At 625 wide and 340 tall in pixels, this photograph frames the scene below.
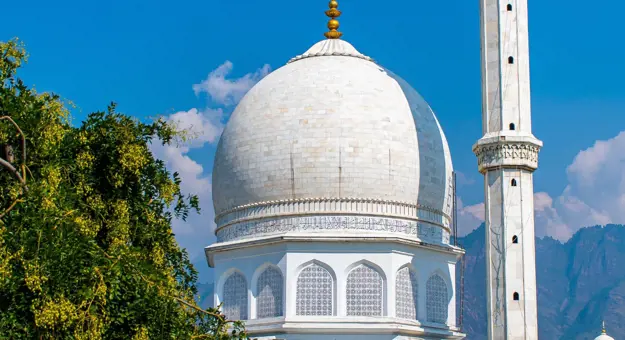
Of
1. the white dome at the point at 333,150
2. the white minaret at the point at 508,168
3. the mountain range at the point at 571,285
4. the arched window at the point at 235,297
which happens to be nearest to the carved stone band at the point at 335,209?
the white dome at the point at 333,150

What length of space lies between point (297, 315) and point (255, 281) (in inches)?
50.5

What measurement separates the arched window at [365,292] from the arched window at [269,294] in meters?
1.46

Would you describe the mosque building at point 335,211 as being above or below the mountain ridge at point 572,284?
below

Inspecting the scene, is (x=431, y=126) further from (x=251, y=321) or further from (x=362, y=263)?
(x=251, y=321)

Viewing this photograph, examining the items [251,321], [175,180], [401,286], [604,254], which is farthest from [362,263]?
[604,254]

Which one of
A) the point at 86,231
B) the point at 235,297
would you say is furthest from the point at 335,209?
the point at 86,231

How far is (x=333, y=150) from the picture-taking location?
2452 cm

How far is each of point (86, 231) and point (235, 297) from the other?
12248mm

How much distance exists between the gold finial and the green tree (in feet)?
41.2

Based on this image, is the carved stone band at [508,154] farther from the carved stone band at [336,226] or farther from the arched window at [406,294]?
the arched window at [406,294]

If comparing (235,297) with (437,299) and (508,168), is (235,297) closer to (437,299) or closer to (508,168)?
(437,299)

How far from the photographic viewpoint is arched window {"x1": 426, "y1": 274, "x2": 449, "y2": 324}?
2450 centimetres

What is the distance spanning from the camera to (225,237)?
25.5m

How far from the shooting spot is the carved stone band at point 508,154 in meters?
21.4
